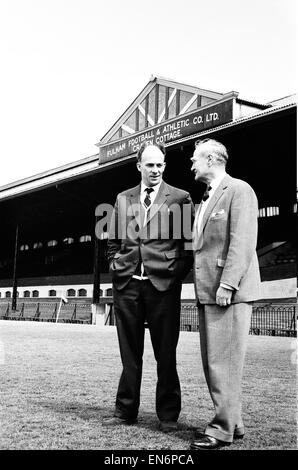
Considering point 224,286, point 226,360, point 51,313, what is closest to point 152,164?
point 224,286

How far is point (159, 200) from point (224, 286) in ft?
2.88

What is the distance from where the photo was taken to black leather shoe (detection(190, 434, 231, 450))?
9.02ft

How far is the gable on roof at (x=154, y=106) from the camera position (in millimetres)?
23014

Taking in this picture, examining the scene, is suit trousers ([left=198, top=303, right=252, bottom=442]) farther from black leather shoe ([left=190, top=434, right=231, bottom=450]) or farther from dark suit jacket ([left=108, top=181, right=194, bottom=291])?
dark suit jacket ([left=108, top=181, right=194, bottom=291])

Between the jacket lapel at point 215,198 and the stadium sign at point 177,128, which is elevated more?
the stadium sign at point 177,128

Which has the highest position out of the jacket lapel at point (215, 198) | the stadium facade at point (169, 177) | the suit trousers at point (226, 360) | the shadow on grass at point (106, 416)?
the stadium facade at point (169, 177)

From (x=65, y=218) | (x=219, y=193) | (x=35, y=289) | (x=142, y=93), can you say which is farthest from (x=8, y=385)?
(x=35, y=289)

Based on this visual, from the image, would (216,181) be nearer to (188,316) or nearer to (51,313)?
(188,316)

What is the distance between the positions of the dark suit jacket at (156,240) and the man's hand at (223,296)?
0.49 m

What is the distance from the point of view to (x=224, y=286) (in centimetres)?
289

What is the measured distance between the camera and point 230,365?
293 centimetres

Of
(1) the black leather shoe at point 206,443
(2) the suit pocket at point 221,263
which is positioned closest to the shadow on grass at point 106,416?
(1) the black leather shoe at point 206,443

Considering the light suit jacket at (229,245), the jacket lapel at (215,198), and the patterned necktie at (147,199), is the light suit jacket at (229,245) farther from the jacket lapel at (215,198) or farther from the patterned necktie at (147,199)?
the patterned necktie at (147,199)

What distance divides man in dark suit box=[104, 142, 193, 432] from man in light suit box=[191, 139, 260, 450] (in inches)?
11.6
